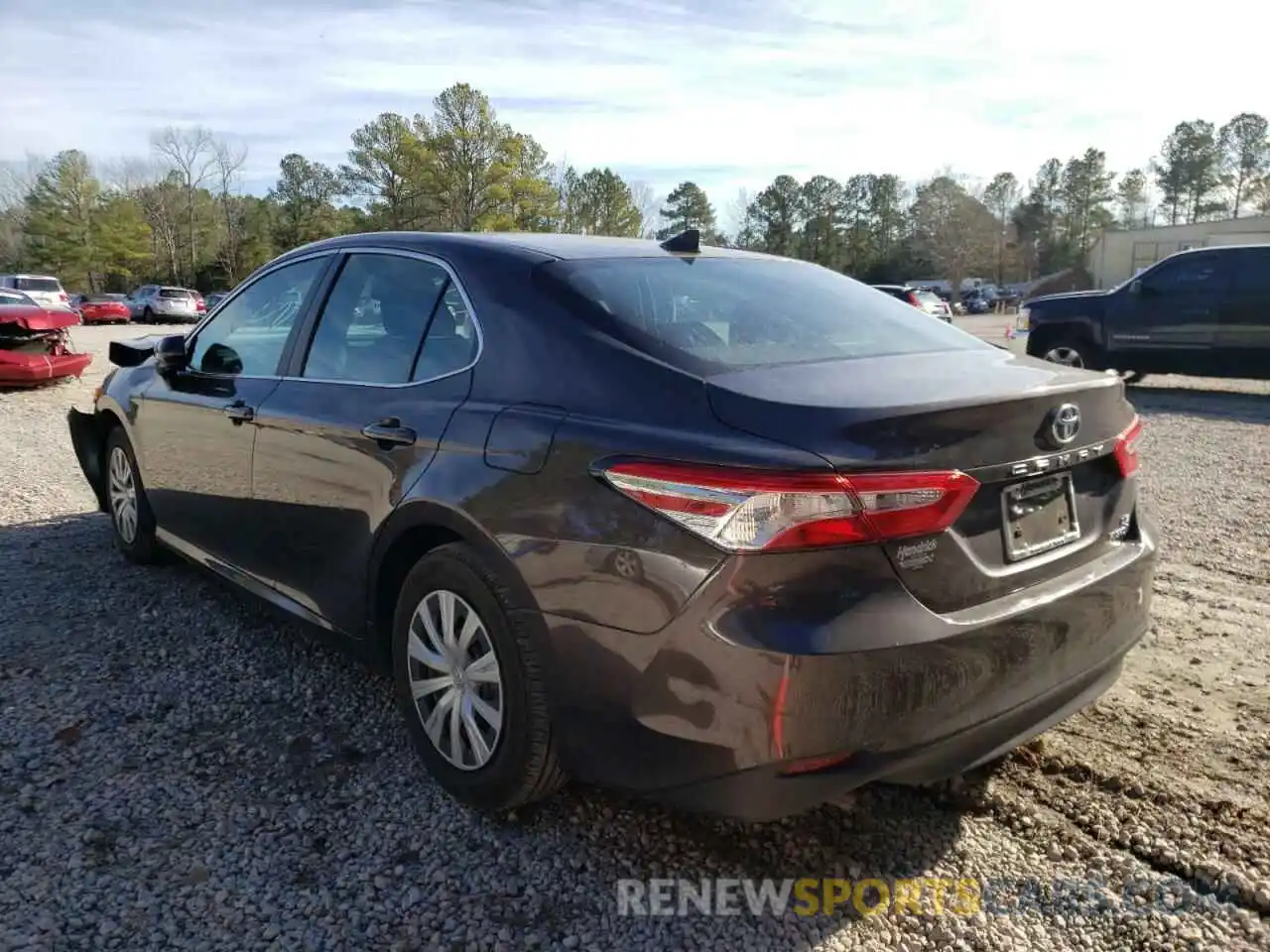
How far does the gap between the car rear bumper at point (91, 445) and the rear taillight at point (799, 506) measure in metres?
4.40

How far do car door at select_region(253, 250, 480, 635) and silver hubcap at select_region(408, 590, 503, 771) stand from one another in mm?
355

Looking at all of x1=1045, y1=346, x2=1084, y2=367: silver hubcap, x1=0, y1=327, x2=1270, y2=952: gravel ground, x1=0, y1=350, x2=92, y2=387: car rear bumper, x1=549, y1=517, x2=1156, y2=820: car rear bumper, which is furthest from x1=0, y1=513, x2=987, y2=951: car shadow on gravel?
x1=1045, y1=346, x2=1084, y2=367: silver hubcap

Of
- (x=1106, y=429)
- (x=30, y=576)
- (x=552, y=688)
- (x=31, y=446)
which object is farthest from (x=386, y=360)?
(x=31, y=446)

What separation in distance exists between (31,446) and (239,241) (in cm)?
6654

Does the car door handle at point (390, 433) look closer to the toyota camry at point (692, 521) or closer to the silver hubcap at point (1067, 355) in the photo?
the toyota camry at point (692, 521)

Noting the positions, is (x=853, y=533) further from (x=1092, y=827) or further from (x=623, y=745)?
(x=1092, y=827)

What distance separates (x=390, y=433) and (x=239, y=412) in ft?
3.79

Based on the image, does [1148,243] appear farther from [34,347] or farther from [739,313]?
[739,313]

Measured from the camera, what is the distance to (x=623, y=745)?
2258mm

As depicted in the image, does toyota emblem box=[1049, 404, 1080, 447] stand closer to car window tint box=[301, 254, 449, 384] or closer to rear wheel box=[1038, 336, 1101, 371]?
car window tint box=[301, 254, 449, 384]

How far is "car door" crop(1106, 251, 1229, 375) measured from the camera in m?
11.8

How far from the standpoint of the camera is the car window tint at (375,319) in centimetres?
304

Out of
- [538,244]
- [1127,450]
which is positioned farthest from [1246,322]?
[538,244]

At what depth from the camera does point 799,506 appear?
79.3 inches
